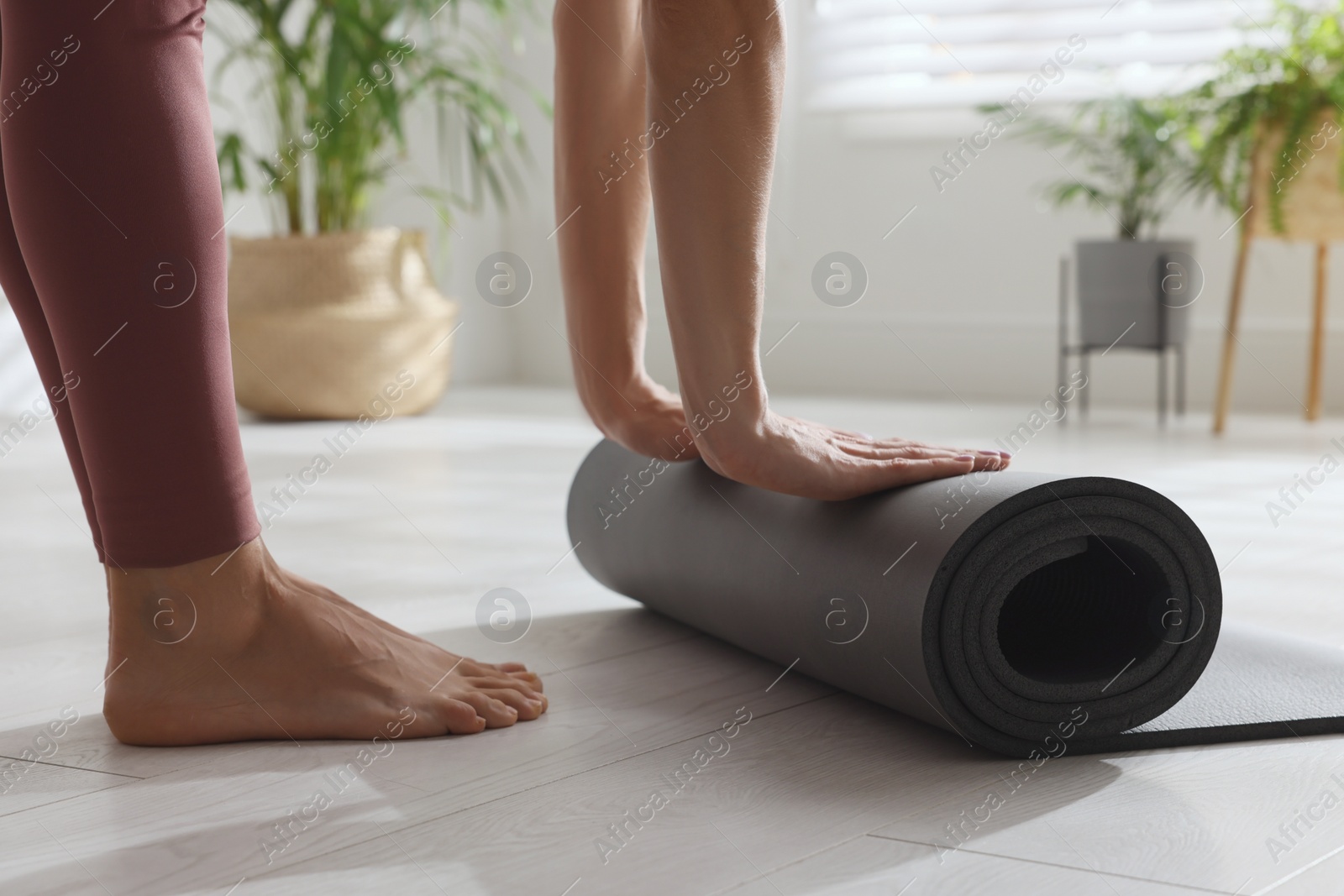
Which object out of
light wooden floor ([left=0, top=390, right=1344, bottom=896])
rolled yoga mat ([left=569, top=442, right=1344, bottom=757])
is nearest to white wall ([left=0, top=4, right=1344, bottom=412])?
light wooden floor ([left=0, top=390, right=1344, bottom=896])

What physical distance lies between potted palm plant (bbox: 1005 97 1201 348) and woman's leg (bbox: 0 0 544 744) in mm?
2458

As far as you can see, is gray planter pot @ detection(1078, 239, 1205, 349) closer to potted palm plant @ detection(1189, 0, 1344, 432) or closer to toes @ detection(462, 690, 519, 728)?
potted palm plant @ detection(1189, 0, 1344, 432)

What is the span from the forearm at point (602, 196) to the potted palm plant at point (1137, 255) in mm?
2116

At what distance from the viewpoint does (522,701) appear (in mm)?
1060

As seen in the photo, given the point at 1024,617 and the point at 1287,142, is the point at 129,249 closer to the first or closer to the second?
the point at 1024,617

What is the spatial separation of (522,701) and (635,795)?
20cm

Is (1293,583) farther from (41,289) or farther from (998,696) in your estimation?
(41,289)

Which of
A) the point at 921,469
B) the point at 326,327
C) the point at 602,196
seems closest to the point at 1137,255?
the point at 326,327

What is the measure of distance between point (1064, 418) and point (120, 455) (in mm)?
2750

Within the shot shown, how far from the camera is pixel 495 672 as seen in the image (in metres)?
1.10

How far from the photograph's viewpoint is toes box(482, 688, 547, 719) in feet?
3.46

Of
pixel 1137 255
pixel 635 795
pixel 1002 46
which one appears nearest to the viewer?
pixel 635 795

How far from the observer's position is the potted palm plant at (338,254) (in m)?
3.42

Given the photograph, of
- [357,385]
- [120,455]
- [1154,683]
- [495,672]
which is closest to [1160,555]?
[1154,683]
